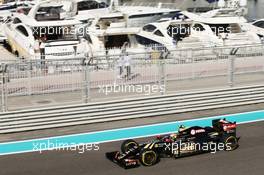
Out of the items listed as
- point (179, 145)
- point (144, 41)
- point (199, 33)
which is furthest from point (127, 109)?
point (199, 33)

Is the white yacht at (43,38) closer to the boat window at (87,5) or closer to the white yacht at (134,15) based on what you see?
the white yacht at (134,15)

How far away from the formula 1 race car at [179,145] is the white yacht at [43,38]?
12.7 m

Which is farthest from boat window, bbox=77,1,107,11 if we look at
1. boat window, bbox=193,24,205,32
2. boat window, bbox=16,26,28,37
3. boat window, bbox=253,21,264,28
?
boat window, bbox=253,21,264,28

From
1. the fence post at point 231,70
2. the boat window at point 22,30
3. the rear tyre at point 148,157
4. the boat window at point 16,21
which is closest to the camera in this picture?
the rear tyre at point 148,157

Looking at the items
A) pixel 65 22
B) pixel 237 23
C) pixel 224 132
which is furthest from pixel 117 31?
pixel 224 132

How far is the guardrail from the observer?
13836mm

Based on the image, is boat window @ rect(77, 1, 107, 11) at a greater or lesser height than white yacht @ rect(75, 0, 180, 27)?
greater

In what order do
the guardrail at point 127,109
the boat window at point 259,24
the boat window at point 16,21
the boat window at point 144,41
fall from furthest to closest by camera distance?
1. the boat window at point 259,24
2. the boat window at point 16,21
3. the boat window at point 144,41
4. the guardrail at point 127,109

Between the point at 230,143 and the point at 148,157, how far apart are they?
6.76 ft

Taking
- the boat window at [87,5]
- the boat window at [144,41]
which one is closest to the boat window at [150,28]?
the boat window at [144,41]

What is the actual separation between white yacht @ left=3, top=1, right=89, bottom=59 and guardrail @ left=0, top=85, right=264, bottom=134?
9276 millimetres

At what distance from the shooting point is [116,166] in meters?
11.2

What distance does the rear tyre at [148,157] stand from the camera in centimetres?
1101

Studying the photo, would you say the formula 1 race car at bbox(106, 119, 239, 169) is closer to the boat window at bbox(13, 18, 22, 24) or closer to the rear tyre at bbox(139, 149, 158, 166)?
the rear tyre at bbox(139, 149, 158, 166)
